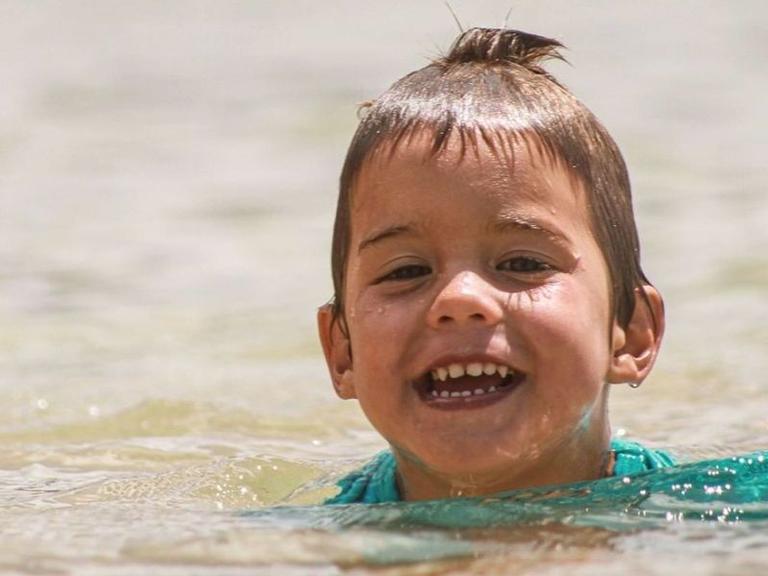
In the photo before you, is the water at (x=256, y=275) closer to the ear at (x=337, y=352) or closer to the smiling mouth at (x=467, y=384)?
the smiling mouth at (x=467, y=384)

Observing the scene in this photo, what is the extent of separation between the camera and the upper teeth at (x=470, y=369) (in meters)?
3.72

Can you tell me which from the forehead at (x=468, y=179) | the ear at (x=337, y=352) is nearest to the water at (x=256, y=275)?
the ear at (x=337, y=352)

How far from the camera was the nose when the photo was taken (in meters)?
3.68

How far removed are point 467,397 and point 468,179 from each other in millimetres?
521

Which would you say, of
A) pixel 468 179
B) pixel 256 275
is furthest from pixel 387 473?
pixel 256 275

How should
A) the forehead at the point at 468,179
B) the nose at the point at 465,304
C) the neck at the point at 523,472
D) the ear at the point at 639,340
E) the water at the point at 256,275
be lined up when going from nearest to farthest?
the water at the point at 256,275 < the nose at the point at 465,304 < the forehead at the point at 468,179 < the neck at the point at 523,472 < the ear at the point at 639,340

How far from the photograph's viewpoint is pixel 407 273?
3916 millimetres

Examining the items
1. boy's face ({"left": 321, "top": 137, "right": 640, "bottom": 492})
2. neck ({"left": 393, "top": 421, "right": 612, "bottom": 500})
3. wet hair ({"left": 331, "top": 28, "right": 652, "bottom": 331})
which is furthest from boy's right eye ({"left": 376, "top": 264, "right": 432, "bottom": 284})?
neck ({"left": 393, "top": 421, "right": 612, "bottom": 500})

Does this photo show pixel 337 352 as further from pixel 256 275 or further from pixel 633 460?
pixel 256 275

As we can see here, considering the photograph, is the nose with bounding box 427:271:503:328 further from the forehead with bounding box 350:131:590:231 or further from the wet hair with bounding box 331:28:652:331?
the wet hair with bounding box 331:28:652:331

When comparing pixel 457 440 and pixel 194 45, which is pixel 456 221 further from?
pixel 194 45

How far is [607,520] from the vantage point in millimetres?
3648

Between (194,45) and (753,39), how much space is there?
567cm

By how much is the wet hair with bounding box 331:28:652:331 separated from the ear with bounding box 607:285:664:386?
0.02 m
